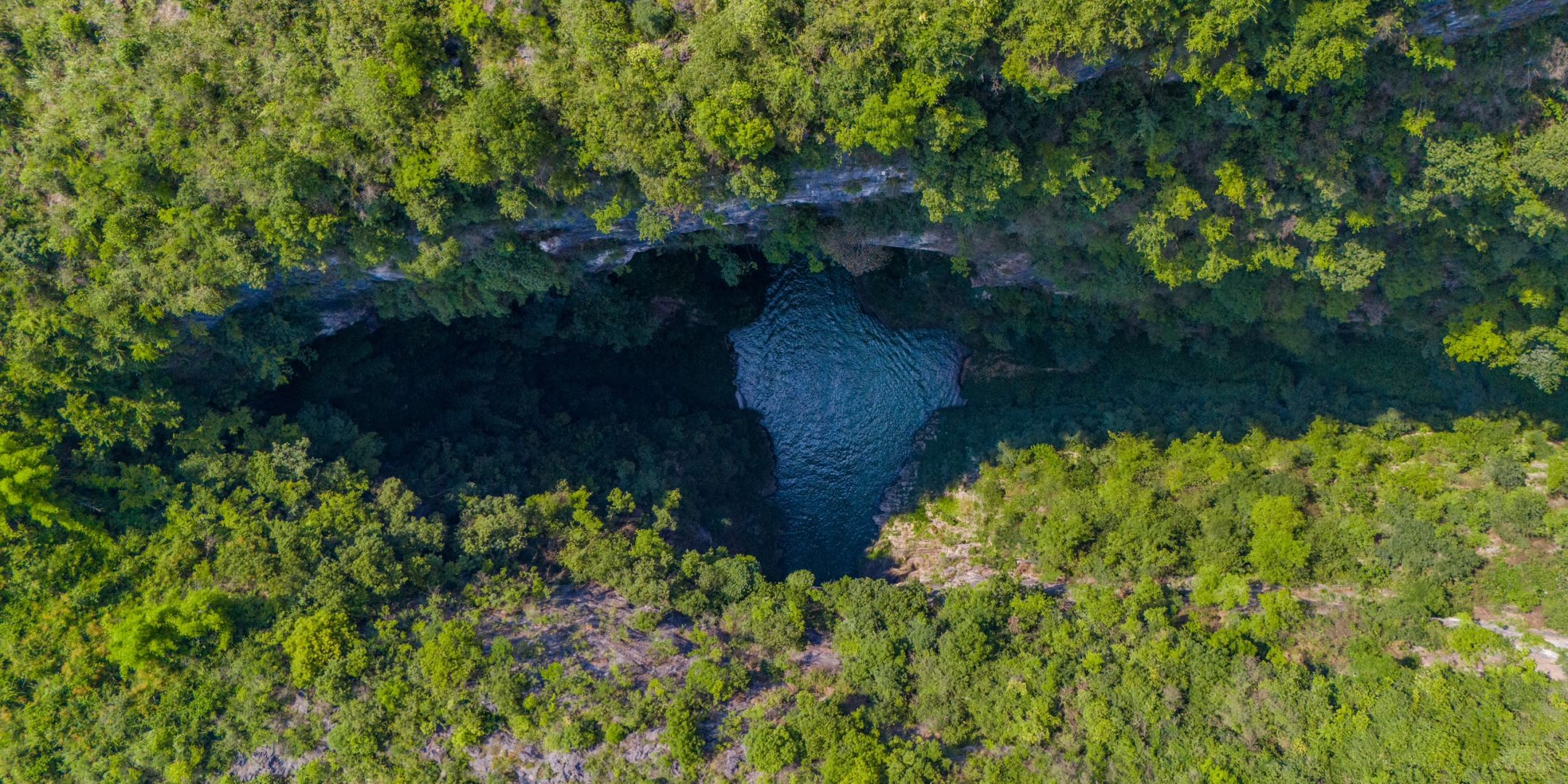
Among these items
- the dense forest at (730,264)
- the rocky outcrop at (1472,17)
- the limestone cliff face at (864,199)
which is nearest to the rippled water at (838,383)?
the limestone cliff face at (864,199)

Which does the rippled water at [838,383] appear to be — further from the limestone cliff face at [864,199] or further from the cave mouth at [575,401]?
the limestone cliff face at [864,199]

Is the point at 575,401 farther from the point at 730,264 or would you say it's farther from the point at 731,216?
the point at 731,216

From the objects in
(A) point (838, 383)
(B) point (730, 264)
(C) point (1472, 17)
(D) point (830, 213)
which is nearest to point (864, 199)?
(D) point (830, 213)

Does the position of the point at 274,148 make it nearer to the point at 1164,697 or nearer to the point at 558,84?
the point at 558,84

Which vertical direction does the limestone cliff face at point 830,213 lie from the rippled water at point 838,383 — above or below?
above

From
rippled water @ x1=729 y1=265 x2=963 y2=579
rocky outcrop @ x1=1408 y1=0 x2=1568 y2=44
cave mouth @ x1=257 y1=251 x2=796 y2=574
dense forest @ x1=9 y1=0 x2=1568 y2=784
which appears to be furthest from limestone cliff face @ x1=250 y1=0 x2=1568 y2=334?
rippled water @ x1=729 y1=265 x2=963 y2=579
